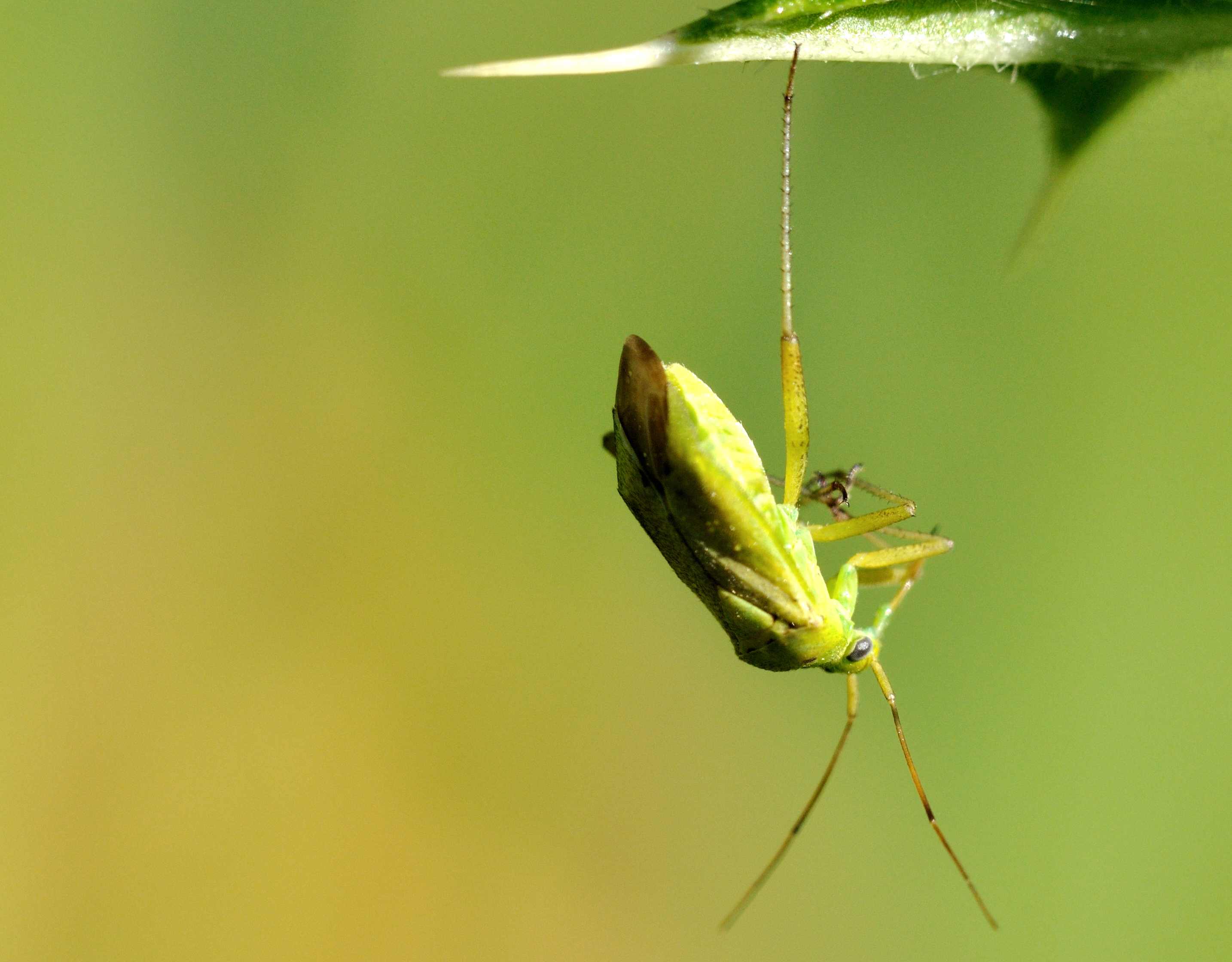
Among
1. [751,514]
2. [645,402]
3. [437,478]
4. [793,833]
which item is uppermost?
[645,402]

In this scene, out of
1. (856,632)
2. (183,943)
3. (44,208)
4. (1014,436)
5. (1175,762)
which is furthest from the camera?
(44,208)

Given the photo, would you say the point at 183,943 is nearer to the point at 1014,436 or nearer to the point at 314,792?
the point at 314,792

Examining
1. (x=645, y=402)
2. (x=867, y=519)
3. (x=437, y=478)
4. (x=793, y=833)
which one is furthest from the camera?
(x=437, y=478)

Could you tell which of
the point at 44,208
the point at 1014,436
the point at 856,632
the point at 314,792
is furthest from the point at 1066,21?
the point at 44,208

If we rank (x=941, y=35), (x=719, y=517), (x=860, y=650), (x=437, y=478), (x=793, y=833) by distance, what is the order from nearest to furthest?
(x=941, y=35)
(x=719, y=517)
(x=860, y=650)
(x=793, y=833)
(x=437, y=478)

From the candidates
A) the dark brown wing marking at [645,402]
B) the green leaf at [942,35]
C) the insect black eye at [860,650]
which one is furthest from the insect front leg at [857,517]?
the green leaf at [942,35]

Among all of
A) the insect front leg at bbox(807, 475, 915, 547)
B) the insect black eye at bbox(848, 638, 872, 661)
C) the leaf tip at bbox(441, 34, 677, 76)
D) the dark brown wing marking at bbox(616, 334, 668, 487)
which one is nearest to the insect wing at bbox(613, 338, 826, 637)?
the dark brown wing marking at bbox(616, 334, 668, 487)

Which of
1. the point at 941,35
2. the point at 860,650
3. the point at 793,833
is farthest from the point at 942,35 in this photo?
the point at 793,833

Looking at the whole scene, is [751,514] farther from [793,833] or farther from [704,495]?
[793,833]
